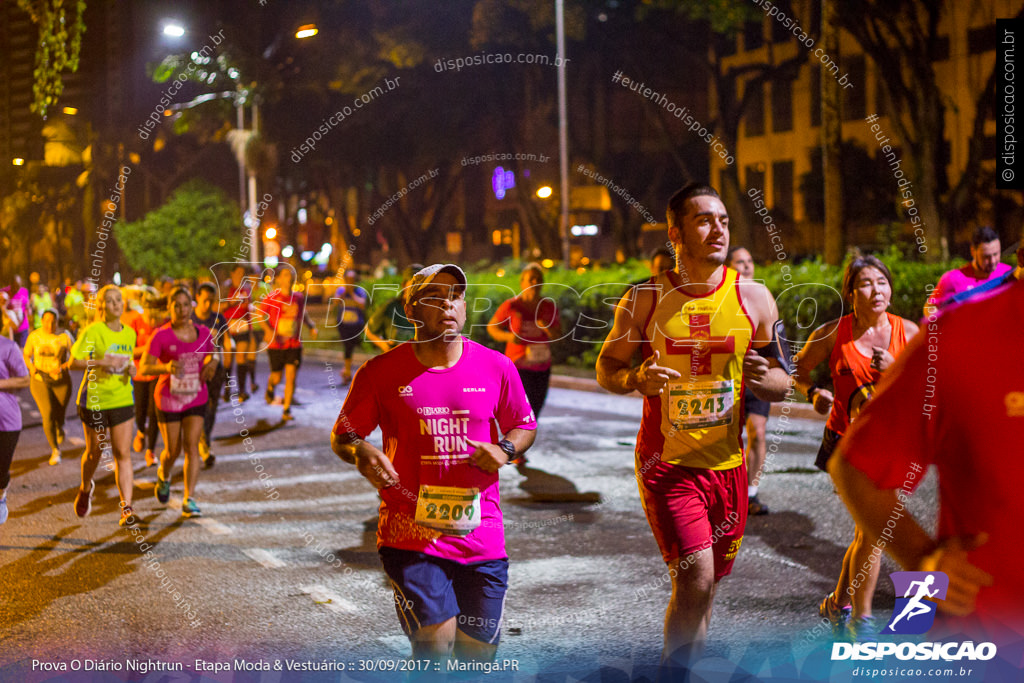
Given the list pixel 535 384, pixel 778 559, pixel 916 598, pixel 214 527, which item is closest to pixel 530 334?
pixel 535 384

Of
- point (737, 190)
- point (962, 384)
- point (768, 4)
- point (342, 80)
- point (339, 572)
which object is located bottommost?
point (339, 572)

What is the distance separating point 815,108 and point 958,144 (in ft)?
34.9

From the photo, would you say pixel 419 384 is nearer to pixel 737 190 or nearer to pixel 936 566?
pixel 936 566

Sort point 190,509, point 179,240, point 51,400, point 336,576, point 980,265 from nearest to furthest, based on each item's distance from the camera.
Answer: point 336,576, point 980,265, point 190,509, point 51,400, point 179,240

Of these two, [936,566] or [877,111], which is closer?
[936,566]

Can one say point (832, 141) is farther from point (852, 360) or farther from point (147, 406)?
point (852, 360)

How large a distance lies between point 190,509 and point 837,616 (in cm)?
507

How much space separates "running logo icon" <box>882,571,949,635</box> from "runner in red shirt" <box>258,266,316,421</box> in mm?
11605

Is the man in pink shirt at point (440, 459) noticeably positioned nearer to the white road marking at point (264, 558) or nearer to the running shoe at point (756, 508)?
the white road marking at point (264, 558)

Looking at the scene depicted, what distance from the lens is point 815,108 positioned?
43656 millimetres

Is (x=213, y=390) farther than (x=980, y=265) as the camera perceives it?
Yes

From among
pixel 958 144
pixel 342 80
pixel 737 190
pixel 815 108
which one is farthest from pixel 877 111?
pixel 342 80

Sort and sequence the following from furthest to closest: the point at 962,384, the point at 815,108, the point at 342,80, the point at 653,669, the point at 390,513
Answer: the point at 815,108
the point at 342,80
the point at 653,669
the point at 390,513
the point at 962,384

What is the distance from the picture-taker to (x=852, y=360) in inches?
201
